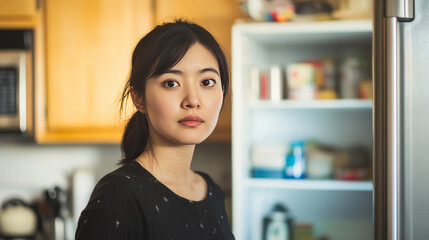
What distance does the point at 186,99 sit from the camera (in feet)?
3.00

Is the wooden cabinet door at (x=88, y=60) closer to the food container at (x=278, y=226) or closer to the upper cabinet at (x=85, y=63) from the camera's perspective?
the upper cabinet at (x=85, y=63)

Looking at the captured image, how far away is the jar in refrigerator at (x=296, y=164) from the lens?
2.39 metres

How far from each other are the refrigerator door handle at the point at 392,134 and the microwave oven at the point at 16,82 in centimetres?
186

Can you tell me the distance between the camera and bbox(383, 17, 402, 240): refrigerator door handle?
106 centimetres

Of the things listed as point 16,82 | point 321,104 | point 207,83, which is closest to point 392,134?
point 207,83

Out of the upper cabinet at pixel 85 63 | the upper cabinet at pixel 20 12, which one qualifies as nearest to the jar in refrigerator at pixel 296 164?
the upper cabinet at pixel 85 63

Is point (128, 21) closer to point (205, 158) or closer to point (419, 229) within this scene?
point (205, 158)

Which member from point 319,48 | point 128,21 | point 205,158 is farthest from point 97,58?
point 319,48

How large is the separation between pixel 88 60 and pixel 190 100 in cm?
173

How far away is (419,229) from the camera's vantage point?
1.10 metres

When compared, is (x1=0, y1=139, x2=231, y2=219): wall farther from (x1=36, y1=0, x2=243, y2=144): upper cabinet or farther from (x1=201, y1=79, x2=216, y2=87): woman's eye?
(x1=201, y1=79, x2=216, y2=87): woman's eye

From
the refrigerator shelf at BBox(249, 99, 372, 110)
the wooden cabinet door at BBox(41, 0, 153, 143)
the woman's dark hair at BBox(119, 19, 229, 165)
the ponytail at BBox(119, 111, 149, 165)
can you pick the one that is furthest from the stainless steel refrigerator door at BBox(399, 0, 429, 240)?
the wooden cabinet door at BBox(41, 0, 153, 143)

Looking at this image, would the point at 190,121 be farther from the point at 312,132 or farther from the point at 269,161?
the point at 312,132

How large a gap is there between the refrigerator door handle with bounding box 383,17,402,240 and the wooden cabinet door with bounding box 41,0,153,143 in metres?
1.60
